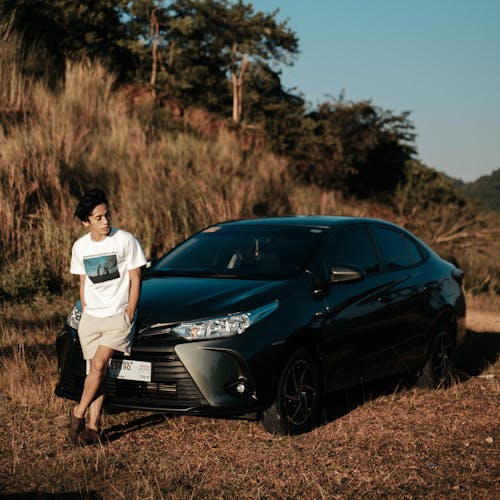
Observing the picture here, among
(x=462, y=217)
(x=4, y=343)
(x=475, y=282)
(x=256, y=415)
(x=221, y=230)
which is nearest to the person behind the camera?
(x=256, y=415)

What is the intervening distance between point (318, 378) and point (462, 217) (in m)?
26.7

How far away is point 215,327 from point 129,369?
2.20 feet

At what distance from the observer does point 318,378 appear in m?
6.71

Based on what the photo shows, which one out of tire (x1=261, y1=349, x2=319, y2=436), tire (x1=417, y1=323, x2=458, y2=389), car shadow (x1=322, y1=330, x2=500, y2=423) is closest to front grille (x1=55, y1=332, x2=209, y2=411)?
tire (x1=261, y1=349, x2=319, y2=436)

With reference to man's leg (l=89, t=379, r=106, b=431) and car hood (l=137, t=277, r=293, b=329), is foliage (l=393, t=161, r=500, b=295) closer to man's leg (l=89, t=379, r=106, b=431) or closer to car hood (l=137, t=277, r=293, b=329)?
car hood (l=137, t=277, r=293, b=329)

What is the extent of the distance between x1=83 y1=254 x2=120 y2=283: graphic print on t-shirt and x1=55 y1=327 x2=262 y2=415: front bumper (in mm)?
532

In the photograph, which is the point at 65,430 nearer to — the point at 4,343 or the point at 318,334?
the point at 318,334

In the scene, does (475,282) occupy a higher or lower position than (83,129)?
lower

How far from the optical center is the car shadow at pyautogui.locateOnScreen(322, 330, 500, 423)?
772 centimetres

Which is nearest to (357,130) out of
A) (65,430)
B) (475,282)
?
(475,282)

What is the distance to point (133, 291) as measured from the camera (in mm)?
6023

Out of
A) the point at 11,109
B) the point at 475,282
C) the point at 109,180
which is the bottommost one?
the point at 475,282

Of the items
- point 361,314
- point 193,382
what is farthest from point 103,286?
point 361,314

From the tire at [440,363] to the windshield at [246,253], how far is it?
186 cm
